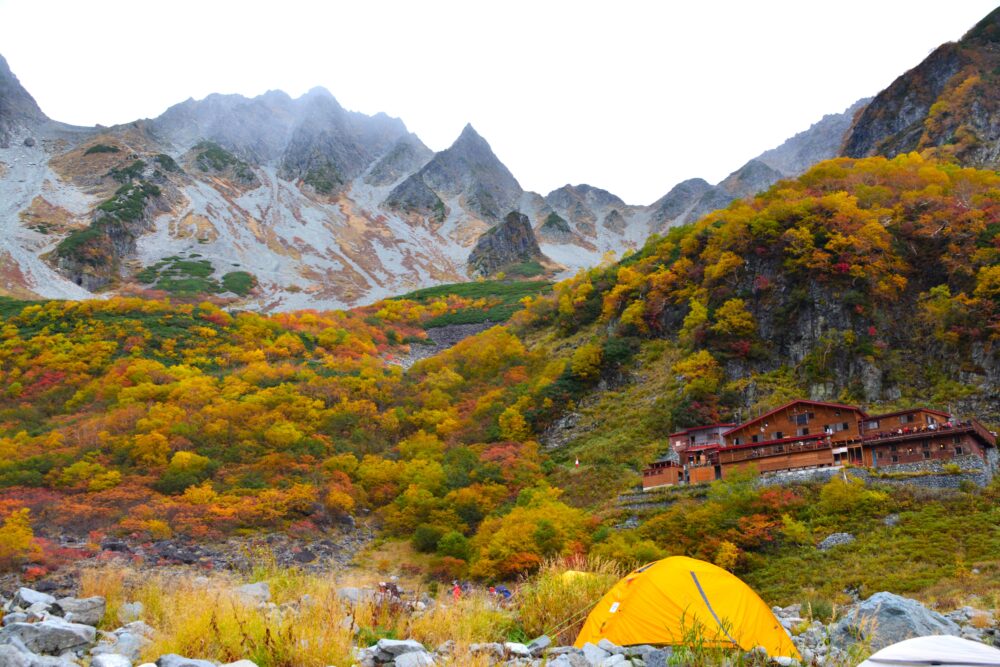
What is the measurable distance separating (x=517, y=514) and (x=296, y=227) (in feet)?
430

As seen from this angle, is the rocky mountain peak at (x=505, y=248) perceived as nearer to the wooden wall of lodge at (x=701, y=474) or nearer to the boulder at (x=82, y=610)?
the wooden wall of lodge at (x=701, y=474)

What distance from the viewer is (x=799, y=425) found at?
31.0m

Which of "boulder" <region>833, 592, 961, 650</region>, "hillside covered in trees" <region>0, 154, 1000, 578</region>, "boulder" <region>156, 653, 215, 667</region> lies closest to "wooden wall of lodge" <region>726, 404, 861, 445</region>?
"hillside covered in trees" <region>0, 154, 1000, 578</region>

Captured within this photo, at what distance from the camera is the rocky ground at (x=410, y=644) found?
5.66 m

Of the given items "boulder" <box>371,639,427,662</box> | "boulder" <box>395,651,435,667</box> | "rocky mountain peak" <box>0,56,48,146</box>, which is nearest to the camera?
"boulder" <box>395,651,435,667</box>

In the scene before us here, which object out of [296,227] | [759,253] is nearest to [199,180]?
[296,227]

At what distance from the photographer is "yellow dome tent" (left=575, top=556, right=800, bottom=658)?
28.6ft

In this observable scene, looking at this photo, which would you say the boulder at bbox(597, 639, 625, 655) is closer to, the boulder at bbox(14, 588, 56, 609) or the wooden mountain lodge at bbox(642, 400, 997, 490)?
the boulder at bbox(14, 588, 56, 609)

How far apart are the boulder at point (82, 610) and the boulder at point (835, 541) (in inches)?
825

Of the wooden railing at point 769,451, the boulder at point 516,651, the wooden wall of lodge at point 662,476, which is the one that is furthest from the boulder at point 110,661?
the wooden wall of lodge at point 662,476

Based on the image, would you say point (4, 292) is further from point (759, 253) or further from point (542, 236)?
point (542, 236)

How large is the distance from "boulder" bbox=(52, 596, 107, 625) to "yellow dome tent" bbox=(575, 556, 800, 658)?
6.47 metres

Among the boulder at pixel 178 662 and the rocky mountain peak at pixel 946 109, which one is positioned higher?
the rocky mountain peak at pixel 946 109

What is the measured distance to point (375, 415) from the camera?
148 feet
